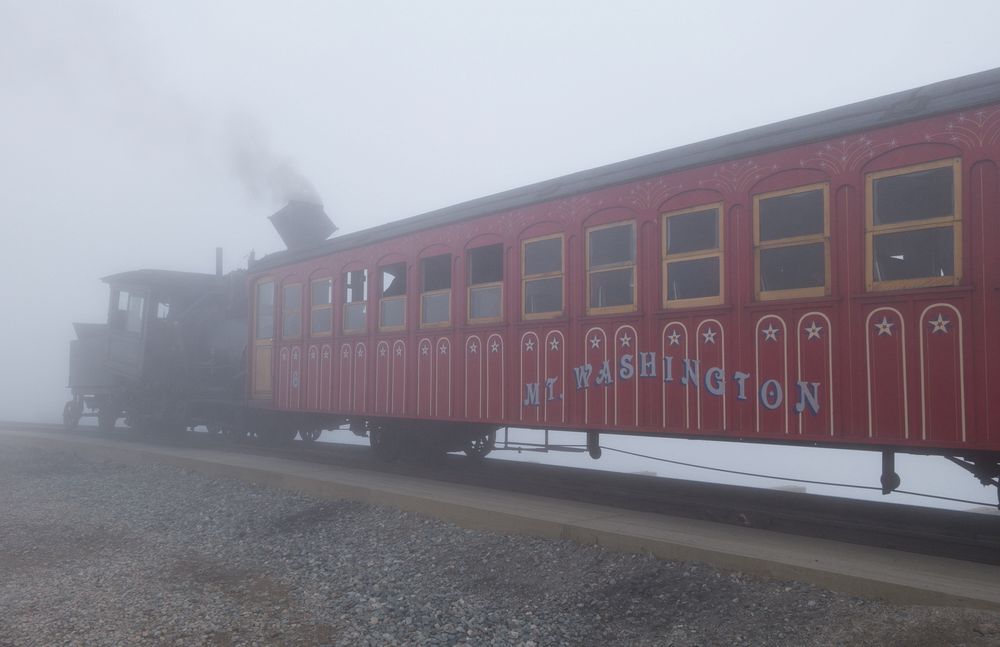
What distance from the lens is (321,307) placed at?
463 inches

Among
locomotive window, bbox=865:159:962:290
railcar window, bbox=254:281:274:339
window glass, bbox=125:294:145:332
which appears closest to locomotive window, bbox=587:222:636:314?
locomotive window, bbox=865:159:962:290

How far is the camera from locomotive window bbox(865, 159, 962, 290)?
5562mm

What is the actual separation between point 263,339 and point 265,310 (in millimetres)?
512

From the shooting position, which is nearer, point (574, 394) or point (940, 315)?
point (940, 315)

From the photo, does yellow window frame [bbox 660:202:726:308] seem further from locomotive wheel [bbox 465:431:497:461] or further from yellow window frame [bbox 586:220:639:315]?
locomotive wheel [bbox 465:431:497:461]

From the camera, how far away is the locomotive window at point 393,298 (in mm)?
10328

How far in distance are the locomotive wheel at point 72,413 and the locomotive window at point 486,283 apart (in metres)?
14.3

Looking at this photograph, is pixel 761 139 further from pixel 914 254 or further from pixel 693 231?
pixel 914 254

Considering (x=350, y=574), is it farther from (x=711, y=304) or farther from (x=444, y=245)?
(x=444, y=245)

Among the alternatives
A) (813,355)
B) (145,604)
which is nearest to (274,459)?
(145,604)

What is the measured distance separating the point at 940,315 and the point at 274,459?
8.98 metres

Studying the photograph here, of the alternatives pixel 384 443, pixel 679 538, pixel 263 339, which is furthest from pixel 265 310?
pixel 679 538

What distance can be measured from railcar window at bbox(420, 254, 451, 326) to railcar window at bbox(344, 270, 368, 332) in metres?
1.25

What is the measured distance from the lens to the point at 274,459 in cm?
1142
